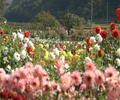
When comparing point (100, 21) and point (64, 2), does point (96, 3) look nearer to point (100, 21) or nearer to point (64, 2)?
point (100, 21)

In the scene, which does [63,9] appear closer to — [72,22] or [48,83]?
[72,22]

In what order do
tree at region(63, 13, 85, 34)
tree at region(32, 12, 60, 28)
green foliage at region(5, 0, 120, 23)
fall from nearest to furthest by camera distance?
tree at region(32, 12, 60, 28)
tree at region(63, 13, 85, 34)
green foliage at region(5, 0, 120, 23)

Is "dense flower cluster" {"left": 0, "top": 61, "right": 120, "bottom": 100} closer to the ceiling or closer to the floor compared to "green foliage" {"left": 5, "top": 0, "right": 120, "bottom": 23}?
closer to the ceiling

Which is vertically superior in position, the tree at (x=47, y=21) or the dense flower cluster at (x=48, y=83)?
the dense flower cluster at (x=48, y=83)

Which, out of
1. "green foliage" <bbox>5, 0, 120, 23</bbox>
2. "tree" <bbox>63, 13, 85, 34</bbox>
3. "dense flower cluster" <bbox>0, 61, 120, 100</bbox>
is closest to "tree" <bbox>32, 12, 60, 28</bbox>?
"tree" <bbox>63, 13, 85, 34</bbox>

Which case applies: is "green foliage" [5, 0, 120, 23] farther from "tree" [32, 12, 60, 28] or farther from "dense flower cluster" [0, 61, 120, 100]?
"dense flower cluster" [0, 61, 120, 100]

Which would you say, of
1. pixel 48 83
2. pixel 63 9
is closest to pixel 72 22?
pixel 48 83

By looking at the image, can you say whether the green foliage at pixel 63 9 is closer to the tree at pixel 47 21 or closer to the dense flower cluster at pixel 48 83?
the tree at pixel 47 21

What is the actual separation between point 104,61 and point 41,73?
328cm

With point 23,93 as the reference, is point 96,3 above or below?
below

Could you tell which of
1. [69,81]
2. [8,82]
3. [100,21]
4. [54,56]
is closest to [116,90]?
[69,81]

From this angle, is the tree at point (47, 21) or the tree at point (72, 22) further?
the tree at point (72, 22)

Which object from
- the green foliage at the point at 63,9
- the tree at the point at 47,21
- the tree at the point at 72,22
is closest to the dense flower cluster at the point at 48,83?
the tree at the point at 47,21

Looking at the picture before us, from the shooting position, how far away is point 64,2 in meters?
77.0
